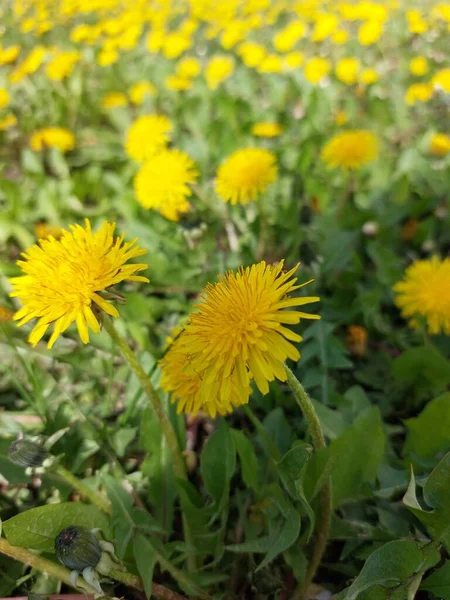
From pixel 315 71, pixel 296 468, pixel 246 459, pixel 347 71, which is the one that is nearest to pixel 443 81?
pixel 347 71

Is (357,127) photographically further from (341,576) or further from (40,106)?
(341,576)

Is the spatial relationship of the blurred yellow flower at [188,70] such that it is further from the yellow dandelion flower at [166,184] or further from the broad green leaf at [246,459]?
the broad green leaf at [246,459]

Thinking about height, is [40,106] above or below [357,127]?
above

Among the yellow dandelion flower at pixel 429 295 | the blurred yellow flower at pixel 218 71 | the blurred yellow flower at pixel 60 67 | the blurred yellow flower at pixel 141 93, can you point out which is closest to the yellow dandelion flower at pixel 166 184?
the yellow dandelion flower at pixel 429 295

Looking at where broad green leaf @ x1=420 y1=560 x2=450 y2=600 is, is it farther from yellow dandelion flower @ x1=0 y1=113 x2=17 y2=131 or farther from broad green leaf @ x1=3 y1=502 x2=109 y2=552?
yellow dandelion flower @ x1=0 y1=113 x2=17 y2=131

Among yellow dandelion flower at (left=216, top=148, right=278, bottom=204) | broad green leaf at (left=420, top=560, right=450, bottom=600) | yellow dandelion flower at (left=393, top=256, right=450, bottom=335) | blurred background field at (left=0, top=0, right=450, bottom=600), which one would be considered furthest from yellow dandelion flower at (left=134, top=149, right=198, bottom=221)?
broad green leaf at (left=420, top=560, right=450, bottom=600)

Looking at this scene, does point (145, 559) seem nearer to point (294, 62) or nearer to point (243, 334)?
point (243, 334)

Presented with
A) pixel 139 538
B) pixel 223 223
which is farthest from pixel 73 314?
pixel 223 223
